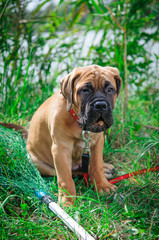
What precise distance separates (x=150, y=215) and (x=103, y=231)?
45 centimetres

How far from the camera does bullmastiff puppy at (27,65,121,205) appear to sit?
7.07 feet

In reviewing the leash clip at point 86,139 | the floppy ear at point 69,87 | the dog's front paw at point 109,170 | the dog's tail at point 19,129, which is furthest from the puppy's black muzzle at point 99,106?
the dog's tail at point 19,129

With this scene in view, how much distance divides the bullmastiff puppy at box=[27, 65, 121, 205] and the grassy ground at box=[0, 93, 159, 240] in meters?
0.19

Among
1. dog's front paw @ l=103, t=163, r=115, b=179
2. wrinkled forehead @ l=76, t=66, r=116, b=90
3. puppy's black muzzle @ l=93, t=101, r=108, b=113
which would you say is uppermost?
wrinkled forehead @ l=76, t=66, r=116, b=90

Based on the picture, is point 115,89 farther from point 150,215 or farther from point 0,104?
point 0,104

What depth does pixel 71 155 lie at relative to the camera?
8.17 feet

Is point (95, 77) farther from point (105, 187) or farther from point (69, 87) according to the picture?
point (105, 187)

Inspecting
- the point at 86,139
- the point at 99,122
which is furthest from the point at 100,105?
the point at 86,139

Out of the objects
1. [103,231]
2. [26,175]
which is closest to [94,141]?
[26,175]

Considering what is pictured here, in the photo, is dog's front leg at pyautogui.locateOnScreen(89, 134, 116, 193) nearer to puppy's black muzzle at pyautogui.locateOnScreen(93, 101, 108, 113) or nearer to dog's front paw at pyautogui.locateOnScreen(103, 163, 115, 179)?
dog's front paw at pyautogui.locateOnScreen(103, 163, 115, 179)

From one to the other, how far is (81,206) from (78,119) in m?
0.76

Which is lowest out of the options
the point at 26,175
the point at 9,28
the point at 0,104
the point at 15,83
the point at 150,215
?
the point at 150,215

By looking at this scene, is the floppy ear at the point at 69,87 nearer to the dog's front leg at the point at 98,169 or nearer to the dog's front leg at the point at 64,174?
the dog's front leg at the point at 64,174

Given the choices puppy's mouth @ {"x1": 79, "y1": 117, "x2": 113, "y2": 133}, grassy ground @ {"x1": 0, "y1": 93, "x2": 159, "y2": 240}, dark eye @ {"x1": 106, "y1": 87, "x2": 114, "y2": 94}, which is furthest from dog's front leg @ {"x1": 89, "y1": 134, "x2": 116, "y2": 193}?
dark eye @ {"x1": 106, "y1": 87, "x2": 114, "y2": 94}
